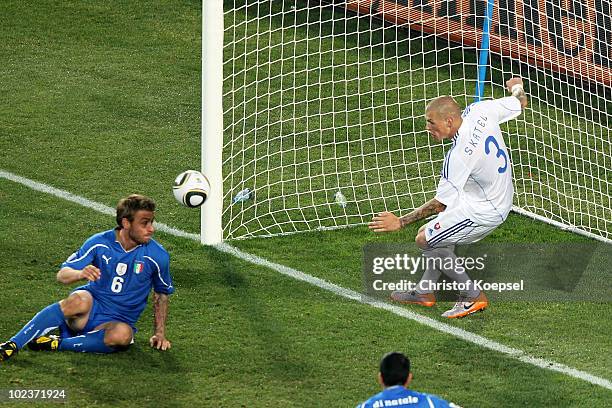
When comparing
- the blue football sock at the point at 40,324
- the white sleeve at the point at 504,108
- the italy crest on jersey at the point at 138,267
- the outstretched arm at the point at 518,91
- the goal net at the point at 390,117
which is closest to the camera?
the blue football sock at the point at 40,324

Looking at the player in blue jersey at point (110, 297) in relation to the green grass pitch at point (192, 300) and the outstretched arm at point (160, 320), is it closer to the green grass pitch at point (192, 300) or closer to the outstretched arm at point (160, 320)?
the outstretched arm at point (160, 320)

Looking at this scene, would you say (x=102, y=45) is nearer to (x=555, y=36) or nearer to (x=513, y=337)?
(x=555, y=36)

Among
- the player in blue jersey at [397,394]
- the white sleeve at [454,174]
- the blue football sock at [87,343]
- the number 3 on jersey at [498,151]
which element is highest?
the number 3 on jersey at [498,151]

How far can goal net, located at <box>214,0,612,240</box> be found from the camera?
40.8 ft

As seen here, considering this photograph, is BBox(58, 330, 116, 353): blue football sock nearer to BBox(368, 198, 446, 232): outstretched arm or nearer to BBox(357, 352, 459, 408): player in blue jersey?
BBox(368, 198, 446, 232): outstretched arm

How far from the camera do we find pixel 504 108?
1052cm

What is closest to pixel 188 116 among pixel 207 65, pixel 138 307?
pixel 207 65

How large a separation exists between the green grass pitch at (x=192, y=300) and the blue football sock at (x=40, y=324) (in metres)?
0.15

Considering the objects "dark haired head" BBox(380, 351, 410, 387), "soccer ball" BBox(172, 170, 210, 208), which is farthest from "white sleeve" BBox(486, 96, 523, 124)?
"dark haired head" BBox(380, 351, 410, 387)

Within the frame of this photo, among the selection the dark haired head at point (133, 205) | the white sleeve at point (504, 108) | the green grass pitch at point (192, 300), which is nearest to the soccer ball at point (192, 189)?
the green grass pitch at point (192, 300)

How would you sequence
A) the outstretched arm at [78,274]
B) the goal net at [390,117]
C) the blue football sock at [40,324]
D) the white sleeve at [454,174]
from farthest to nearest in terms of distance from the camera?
1. the goal net at [390,117]
2. the white sleeve at [454,174]
3. the blue football sock at [40,324]
4. the outstretched arm at [78,274]

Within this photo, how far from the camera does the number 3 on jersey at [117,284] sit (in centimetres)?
922

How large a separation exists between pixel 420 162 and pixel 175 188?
3.64 metres

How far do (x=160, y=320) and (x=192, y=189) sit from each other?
47.4 inches
